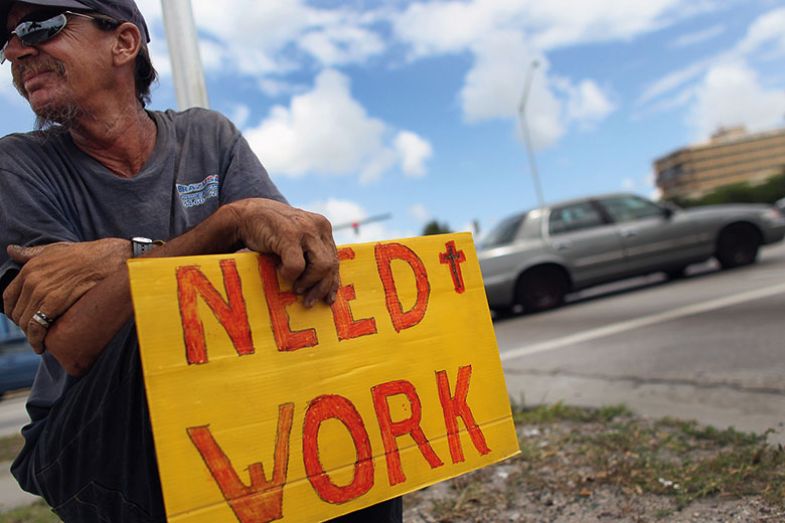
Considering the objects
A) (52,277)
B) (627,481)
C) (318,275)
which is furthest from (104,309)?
(627,481)

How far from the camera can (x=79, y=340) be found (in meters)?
1.32

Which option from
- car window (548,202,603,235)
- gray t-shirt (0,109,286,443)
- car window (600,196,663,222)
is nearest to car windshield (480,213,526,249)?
car window (548,202,603,235)

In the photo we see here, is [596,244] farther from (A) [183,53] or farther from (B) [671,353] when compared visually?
(A) [183,53]

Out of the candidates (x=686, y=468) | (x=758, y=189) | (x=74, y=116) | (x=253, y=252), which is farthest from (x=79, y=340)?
(x=758, y=189)

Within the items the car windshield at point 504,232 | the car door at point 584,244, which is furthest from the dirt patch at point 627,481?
the car windshield at point 504,232

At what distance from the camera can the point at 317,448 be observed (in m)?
1.29

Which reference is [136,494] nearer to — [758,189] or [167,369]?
[167,369]

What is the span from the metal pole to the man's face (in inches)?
55.2

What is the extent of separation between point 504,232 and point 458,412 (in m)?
8.39

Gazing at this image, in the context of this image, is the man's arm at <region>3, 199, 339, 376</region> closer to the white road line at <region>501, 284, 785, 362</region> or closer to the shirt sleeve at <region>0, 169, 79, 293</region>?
the shirt sleeve at <region>0, 169, 79, 293</region>

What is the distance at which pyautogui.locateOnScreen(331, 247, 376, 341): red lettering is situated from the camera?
1.37 m

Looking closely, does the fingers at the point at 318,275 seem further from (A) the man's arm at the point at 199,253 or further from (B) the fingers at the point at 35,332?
(B) the fingers at the point at 35,332

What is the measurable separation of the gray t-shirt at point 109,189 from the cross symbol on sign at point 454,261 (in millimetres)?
455

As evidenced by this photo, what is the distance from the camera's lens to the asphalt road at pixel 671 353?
11.7 ft
